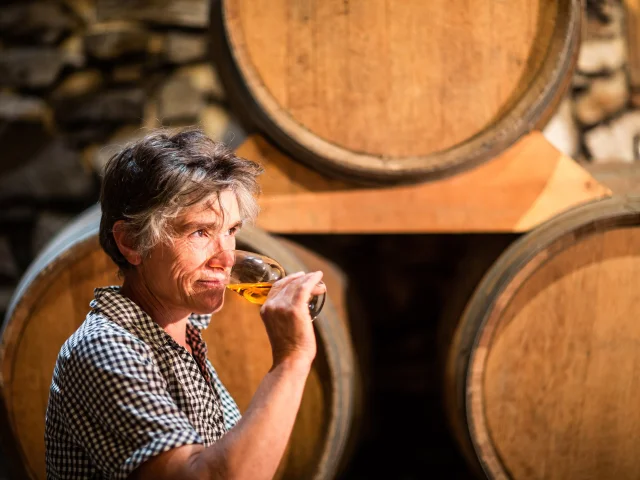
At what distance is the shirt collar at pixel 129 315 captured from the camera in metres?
0.96

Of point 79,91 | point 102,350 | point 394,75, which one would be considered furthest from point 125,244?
point 79,91

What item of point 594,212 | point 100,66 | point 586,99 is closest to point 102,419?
point 594,212

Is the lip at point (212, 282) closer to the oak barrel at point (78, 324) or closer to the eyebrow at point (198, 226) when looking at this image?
the eyebrow at point (198, 226)

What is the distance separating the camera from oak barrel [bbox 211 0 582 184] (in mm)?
1356

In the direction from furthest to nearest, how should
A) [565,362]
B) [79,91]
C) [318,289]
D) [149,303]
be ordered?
[79,91], [565,362], [149,303], [318,289]

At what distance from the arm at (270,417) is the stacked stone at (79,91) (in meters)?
1.74

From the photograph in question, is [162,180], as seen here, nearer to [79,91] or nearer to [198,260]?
[198,260]

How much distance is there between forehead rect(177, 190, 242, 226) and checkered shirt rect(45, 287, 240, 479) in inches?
6.4

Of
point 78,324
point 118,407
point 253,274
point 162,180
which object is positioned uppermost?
point 162,180

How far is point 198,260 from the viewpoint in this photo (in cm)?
98

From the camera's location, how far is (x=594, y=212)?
1.33 metres

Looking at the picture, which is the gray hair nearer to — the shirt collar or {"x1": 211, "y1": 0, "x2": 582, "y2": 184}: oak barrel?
the shirt collar

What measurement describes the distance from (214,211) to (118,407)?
31 cm

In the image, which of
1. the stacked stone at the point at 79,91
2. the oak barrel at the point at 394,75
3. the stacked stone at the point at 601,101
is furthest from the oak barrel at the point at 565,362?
the stacked stone at the point at 79,91
